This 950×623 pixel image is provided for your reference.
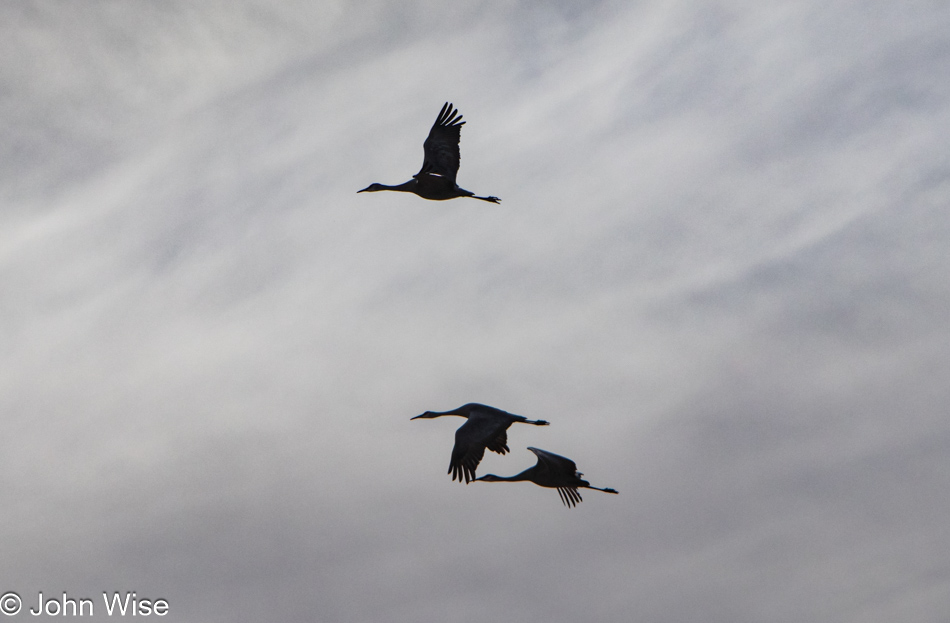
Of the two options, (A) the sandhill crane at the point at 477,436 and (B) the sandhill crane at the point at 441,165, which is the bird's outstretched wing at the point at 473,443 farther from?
(B) the sandhill crane at the point at 441,165

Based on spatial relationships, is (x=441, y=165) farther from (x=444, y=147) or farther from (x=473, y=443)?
(x=473, y=443)

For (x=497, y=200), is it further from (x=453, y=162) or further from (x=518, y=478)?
(x=518, y=478)

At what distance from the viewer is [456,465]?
80.5 ft

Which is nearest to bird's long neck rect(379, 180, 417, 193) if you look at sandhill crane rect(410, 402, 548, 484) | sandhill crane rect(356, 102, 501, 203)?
sandhill crane rect(356, 102, 501, 203)

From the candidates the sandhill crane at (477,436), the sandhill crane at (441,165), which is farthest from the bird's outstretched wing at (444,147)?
the sandhill crane at (477,436)

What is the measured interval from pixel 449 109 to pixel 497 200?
3256mm

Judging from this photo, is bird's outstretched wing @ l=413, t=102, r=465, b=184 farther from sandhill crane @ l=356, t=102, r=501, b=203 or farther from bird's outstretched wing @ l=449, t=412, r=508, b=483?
bird's outstretched wing @ l=449, t=412, r=508, b=483

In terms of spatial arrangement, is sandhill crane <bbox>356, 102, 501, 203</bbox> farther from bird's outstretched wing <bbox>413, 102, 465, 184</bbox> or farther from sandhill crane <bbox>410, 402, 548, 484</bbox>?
sandhill crane <bbox>410, 402, 548, 484</bbox>

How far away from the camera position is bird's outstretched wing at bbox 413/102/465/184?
31078mm

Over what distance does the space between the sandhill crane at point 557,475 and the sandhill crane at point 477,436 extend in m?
1.03

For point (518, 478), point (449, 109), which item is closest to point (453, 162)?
point (449, 109)

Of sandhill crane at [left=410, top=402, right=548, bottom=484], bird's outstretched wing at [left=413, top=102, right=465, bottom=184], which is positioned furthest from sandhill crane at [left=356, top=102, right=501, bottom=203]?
sandhill crane at [left=410, top=402, right=548, bottom=484]

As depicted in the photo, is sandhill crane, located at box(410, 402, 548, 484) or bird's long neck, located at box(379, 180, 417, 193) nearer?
sandhill crane, located at box(410, 402, 548, 484)

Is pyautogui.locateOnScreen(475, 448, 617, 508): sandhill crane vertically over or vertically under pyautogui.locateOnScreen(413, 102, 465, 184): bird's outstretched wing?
under
